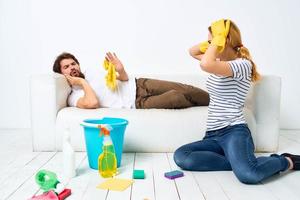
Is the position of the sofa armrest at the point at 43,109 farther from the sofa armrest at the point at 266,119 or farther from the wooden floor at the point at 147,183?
the sofa armrest at the point at 266,119

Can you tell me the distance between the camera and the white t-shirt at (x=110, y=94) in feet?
7.13

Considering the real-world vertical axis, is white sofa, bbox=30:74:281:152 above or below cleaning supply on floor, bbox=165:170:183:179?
above

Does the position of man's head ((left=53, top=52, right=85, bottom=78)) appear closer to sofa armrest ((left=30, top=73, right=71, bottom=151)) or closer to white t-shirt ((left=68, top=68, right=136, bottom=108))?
white t-shirt ((left=68, top=68, right=136, bottom=108))

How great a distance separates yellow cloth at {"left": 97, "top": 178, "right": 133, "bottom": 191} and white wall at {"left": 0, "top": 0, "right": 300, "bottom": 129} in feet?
5.00

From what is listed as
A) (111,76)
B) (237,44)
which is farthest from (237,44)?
(111,76)

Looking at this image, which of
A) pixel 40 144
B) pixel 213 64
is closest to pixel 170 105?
pixel 213 64

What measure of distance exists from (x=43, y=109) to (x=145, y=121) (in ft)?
2.06

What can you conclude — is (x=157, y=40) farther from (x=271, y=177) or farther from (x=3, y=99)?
(x=271, y=177)

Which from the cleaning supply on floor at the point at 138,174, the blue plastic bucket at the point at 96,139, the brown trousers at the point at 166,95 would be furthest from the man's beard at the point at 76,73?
the cleaning supply on floor at the point at 138,174

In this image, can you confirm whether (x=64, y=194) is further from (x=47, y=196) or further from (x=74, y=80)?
(x=74, y=80)

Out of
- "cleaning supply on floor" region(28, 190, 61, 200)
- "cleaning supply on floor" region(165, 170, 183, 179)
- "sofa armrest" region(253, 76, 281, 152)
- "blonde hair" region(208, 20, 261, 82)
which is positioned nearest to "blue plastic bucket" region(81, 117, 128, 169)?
"cleaning supply on floor" region(165, 170, 183, 179)

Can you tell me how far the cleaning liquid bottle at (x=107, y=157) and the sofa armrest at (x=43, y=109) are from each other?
0.58 m

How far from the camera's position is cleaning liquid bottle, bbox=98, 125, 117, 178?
4.99ft

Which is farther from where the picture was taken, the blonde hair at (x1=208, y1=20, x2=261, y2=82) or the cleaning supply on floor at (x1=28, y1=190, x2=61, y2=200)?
the blonde hair at (x1=208, y1=20, x2=261, y2=82)
